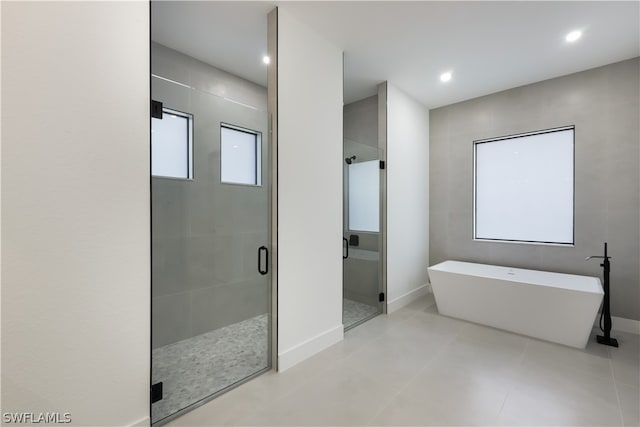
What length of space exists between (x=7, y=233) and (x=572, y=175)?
16.2ft

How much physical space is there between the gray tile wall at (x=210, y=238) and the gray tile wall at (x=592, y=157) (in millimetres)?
3260

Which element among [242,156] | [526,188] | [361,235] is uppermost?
[242,156]

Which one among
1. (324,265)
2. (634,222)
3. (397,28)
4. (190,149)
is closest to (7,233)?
(190,149)

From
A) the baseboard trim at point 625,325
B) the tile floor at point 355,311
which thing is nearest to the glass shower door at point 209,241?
the tile floor at point 355,311

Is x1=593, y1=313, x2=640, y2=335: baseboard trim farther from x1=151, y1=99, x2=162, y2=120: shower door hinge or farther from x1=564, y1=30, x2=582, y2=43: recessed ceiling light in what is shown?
x1=151, y1=99, x2=162, y2=120: shower door hinge

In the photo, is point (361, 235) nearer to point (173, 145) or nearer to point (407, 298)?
point (407, 298)

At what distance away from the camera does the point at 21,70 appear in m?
1.20

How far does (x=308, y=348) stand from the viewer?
7.92 ft

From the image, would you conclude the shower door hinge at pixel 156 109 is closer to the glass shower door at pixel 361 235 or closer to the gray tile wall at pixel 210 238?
the gray tile wall at pixel 210 238

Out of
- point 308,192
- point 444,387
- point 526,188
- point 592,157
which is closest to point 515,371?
point 444,387

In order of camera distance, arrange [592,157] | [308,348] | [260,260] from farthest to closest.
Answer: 1. [592,157]
2. [308,348]
3. [260,260]

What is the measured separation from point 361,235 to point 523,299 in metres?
1.82

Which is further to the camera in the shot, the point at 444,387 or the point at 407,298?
the point at 407,298

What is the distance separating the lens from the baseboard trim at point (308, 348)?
222cm
